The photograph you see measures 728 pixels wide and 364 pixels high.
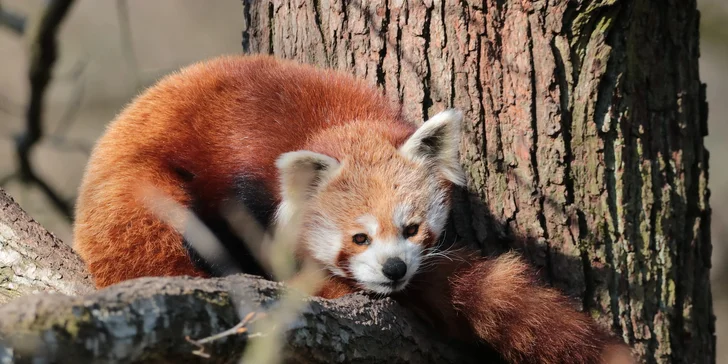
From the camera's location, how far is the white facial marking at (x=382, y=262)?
3.02 meters

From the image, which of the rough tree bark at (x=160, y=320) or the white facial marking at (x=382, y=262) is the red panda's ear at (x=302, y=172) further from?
the rough tree bark at (x=160, y=320)

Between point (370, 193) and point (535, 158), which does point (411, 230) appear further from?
point (535, 158)

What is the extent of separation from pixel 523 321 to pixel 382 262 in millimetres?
630

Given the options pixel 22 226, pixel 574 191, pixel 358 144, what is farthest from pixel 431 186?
pixel 22 226

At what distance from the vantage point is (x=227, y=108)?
3369 mm

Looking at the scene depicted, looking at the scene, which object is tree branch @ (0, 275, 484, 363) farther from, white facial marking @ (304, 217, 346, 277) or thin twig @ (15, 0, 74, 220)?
thin twig @ (15, 0, 74, 220)

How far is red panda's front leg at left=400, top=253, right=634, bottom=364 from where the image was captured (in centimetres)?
280

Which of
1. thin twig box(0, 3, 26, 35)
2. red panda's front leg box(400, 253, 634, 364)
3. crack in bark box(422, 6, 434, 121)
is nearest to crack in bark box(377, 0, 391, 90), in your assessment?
crack in bark box(422, 6, 434, 121)

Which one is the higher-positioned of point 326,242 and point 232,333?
point 326,242

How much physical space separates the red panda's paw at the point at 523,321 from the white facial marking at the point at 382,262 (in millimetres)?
232

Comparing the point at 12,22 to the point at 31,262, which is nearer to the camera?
the point at 31,262

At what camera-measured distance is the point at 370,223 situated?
3199mm

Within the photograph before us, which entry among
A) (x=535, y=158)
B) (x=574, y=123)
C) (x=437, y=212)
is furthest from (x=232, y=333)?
(x=574, y=123)

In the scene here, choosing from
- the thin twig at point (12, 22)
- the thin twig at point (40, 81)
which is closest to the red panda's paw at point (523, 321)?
the thin twig at point (40, 81)
